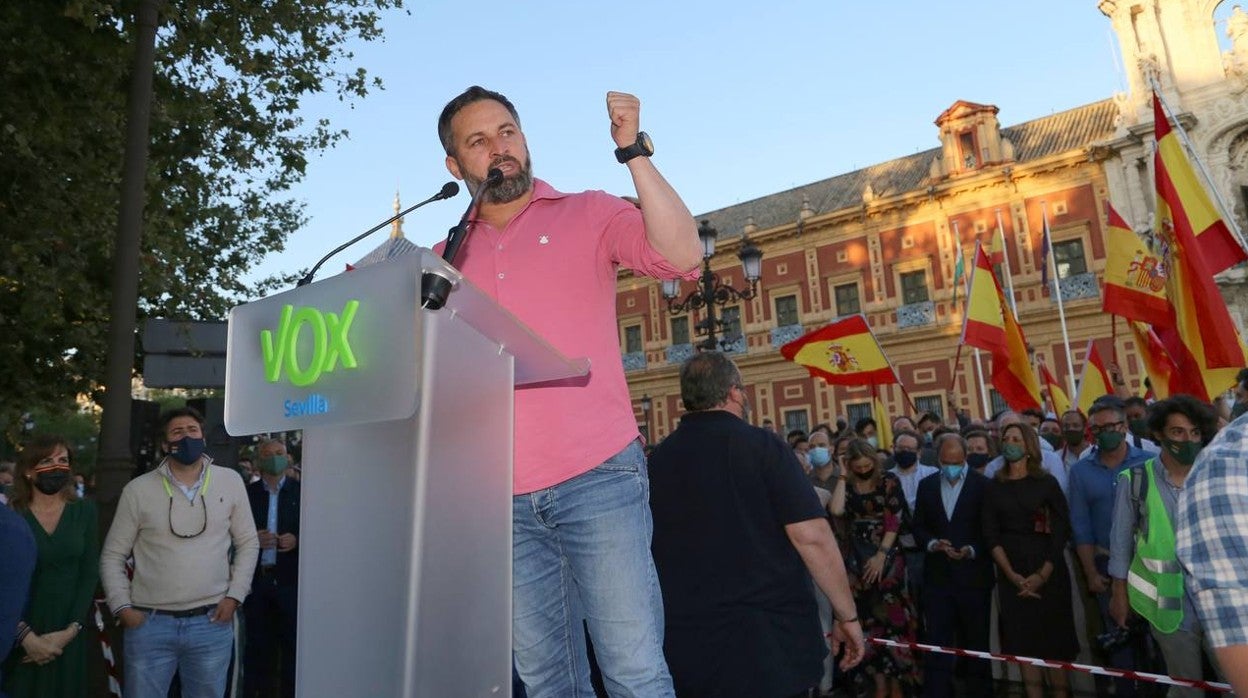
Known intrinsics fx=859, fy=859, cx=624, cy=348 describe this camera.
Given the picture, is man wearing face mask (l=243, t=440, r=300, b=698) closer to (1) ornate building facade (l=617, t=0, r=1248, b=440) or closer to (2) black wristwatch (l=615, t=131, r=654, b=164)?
(2) black wristwatch (l=615, t=131, r=654, b=164)

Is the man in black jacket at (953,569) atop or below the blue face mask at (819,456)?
below

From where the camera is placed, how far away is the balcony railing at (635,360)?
32938 millimetres

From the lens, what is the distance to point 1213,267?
7891 millimetres

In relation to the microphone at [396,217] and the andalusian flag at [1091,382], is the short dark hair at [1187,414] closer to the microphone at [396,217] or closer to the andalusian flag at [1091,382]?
the microphone at [396,217]

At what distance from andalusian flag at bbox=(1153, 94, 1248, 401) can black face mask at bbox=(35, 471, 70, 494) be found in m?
8.29

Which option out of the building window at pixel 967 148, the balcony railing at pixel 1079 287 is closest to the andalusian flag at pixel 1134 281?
the balcony railing at pixel 1079 287

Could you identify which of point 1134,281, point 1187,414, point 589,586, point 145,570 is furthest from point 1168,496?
point 1134,281

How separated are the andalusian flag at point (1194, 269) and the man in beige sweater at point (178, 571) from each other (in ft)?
24.7

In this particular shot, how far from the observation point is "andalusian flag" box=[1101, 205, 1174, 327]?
30.9 ft

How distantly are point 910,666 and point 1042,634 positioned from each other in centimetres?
90

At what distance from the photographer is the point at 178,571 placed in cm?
445

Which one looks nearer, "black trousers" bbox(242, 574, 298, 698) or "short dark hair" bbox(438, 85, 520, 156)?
"short dark hair" bbox(438, 85, 520, 156)

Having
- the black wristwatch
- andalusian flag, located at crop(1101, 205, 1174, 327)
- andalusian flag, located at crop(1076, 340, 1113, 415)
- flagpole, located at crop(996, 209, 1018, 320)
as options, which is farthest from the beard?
flagpole, located at crop(996, 209, 1018, 320)

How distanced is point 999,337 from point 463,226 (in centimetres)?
1146
